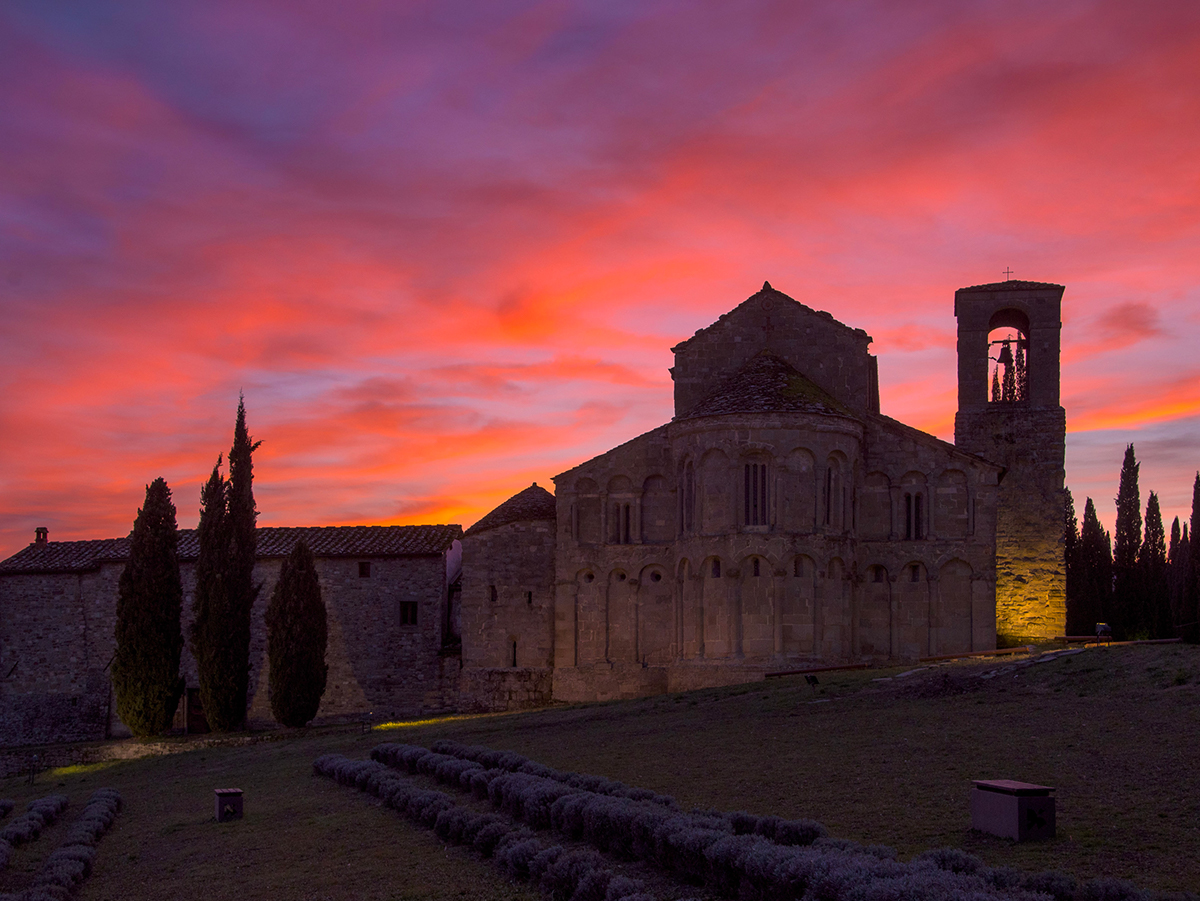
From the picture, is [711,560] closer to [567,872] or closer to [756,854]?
[567,872]

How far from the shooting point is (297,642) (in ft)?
114

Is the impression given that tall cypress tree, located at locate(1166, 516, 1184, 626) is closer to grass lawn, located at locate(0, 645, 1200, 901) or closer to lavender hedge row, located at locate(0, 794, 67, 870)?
grass lawn, located at locate(0, 645, 1200, 901)

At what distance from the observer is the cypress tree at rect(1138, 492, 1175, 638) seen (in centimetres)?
4516

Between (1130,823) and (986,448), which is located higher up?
(986,448)

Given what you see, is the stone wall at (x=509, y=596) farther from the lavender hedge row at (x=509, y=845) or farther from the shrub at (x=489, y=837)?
the shrub at (x=489, y=837)

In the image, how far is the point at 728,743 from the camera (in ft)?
63.2

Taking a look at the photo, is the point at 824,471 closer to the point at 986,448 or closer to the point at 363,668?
the point at 986,448

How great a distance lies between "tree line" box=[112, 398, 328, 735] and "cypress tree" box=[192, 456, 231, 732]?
3 cm

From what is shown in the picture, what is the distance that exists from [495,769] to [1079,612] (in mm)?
37477

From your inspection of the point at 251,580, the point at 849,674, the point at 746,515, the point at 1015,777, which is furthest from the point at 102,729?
the point at 1015,777

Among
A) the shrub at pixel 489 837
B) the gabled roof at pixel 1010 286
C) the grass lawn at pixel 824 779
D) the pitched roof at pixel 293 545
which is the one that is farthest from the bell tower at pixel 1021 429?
the shrub at pixel 489 837

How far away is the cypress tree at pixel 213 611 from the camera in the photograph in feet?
115

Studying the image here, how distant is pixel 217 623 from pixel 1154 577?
38.8 meters

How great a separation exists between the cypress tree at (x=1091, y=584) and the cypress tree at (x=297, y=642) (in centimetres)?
2996
